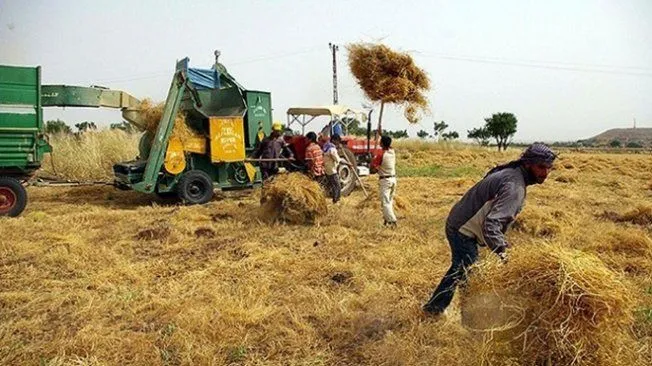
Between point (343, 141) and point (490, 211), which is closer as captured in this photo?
point (490, 211)

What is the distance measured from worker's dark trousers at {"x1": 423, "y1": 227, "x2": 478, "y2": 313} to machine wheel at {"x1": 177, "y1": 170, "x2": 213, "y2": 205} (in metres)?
7.05

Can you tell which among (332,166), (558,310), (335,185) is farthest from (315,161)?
(558,310)

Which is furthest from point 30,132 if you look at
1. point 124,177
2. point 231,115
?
point 231,115

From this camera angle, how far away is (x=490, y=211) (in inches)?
141

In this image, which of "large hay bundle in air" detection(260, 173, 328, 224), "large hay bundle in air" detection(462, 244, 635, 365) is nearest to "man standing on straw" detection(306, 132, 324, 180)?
"large hay bundle in air" detection(260, 173, 328, 224)

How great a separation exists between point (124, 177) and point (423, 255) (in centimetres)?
658

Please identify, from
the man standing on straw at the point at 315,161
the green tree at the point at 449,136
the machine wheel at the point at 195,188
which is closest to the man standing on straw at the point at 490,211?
the man standing on straw at the point at 315,161

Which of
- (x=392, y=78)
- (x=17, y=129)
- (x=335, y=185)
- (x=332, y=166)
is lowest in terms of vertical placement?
(x=335, y=185)

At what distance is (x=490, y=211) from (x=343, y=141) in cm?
922

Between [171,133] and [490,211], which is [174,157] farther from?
[490,211]

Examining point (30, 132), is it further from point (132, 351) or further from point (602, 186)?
point (602, 186)

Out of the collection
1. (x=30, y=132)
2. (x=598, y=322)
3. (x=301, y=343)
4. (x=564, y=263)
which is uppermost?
(x=30, y=132)

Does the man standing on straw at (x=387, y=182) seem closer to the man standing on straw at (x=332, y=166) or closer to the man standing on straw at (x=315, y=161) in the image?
the man standing on straw at (x=332, y=166)

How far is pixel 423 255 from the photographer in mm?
6191
